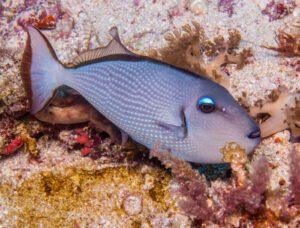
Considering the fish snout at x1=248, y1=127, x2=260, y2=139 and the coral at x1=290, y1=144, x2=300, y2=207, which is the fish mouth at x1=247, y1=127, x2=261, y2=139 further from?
the coral at x1=290, y1=144, x2=300, y2=207

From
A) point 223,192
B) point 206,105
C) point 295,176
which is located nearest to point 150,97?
point 206,105

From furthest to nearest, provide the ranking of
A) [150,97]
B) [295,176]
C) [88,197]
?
1. [88,197]
2. [150,97]
3. [295,176]

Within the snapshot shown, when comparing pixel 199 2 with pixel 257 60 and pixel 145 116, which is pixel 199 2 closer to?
pixel 257 60

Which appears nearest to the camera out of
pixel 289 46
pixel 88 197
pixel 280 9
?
pixel 88 197

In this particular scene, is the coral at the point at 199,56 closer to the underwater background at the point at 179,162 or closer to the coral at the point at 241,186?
the underwater background at the point at 179,162

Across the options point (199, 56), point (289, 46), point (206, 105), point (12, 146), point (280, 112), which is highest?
point (206, 105)

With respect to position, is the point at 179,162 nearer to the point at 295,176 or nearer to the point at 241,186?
the point at 241,186

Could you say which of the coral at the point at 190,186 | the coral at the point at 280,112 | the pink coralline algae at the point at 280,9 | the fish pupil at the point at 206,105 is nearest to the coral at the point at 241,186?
the coral at the point at 190,186
